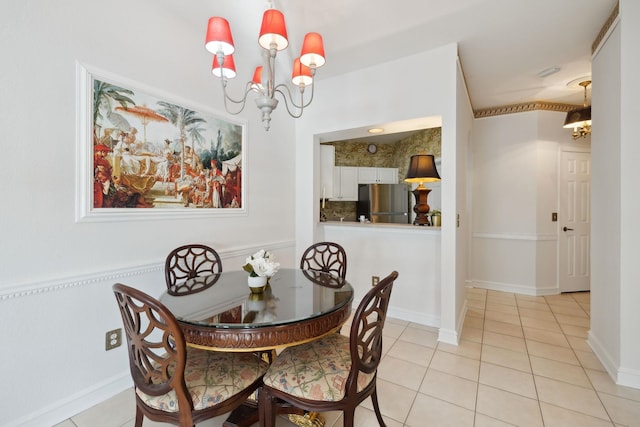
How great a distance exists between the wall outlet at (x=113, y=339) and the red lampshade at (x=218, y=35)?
1.89 meters

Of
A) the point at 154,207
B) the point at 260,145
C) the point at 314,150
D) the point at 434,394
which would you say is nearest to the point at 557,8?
the point at 314,150

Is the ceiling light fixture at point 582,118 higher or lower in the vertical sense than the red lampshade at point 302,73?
higher

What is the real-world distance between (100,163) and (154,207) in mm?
441

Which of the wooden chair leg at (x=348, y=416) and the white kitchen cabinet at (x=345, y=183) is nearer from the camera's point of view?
the wooden chair leg at (x=348, y=416)

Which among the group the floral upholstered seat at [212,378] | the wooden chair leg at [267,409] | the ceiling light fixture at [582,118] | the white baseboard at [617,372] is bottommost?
the white baseboard at [617,372]

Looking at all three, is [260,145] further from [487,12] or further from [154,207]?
[487,12]

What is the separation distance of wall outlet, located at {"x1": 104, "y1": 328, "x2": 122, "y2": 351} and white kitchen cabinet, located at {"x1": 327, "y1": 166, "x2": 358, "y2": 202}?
13.2ft

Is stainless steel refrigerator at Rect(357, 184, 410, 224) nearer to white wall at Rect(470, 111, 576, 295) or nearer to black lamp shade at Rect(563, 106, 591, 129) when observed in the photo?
white wall at Rect(470, 111, 576, 295)

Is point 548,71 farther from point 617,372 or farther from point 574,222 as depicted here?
point 617,372

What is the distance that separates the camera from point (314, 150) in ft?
11.4

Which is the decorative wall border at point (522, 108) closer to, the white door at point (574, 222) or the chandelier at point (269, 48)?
the white door at point (574, 222)

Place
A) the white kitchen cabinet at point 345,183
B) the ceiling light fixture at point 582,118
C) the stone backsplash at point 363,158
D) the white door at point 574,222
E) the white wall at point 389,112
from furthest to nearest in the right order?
the stone backsplash at point 363,158 → the white kitchen cabinet at point 345,183 → the white door at point 574,222 → the ceiling light fixture at point 582,118 → the white wall at point 389,112

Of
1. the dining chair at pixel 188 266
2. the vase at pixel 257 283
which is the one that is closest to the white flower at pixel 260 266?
the vase at pixel 257 283

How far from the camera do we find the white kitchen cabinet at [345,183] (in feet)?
17.8
